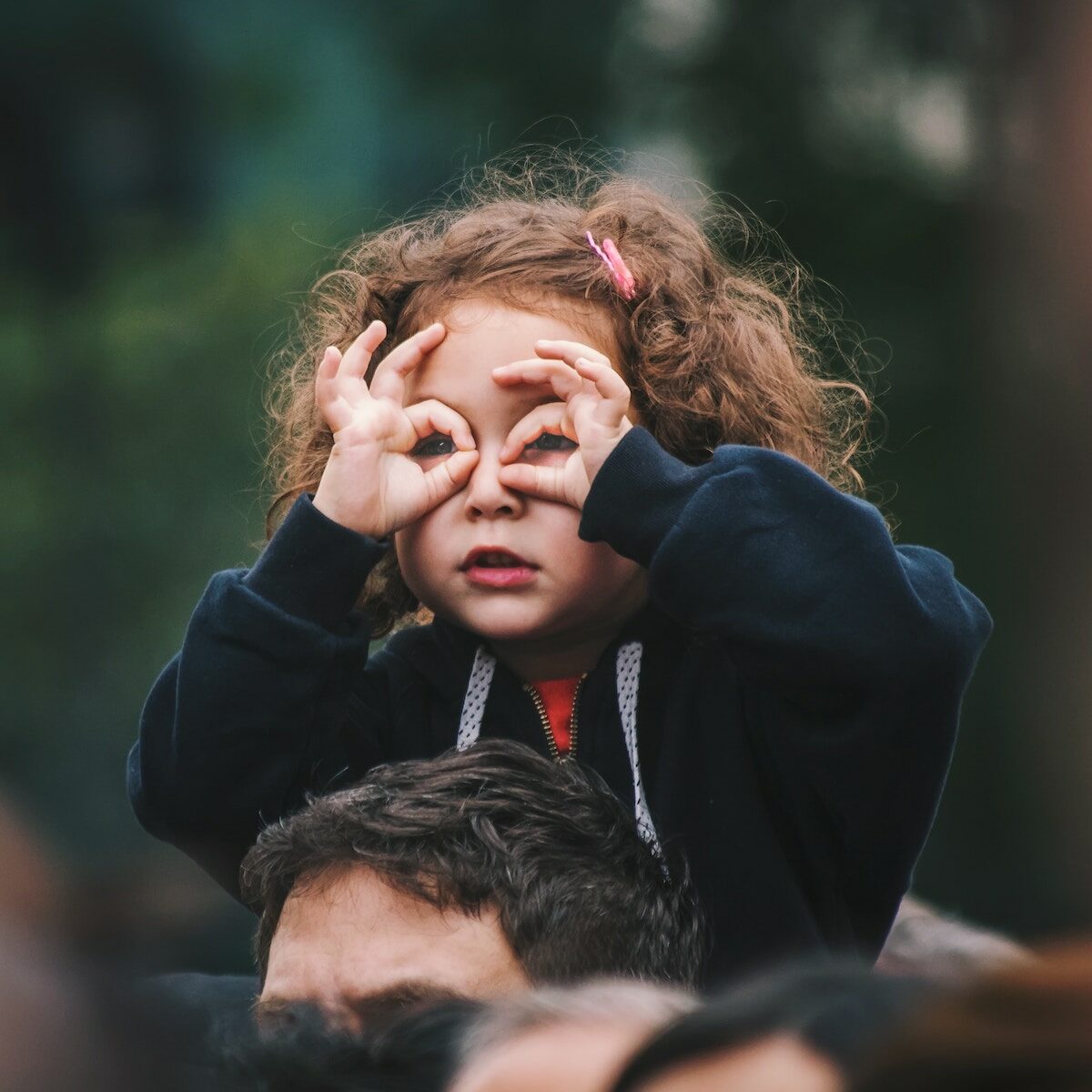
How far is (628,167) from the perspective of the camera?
3.38m

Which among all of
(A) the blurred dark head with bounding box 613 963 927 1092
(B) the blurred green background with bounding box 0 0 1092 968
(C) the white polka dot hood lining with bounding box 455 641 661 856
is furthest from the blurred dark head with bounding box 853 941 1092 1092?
(B) the blurred green background with bounding box 0 0 1092 968

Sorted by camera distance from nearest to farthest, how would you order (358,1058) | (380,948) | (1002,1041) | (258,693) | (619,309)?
1. (1002,1041)
2. (358,1058)
3. (380,948)
4. (258,693)
5. (619,309)

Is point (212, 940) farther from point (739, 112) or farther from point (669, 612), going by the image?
point (739, 112)

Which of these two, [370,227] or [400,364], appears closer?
[400,364]

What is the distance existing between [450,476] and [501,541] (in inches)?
3.2

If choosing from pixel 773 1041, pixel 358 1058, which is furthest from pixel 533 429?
pixel 773 1041

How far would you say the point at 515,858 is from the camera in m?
1.22

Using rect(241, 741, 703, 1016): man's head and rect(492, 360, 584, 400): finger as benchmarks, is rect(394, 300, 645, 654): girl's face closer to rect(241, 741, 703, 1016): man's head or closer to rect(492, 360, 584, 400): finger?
rect(492, 360, 584, 400): finger

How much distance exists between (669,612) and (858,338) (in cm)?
264

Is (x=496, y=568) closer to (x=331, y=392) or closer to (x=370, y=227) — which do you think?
(x=331, y=392)

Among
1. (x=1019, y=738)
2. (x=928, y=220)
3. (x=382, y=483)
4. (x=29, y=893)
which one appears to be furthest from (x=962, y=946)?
(x=928, y=220)

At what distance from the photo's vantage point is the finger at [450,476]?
1.52 metres

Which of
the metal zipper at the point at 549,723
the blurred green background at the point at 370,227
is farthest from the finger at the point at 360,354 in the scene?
the blurred green background at the point at 370,227

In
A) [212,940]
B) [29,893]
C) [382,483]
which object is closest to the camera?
[29,893]
